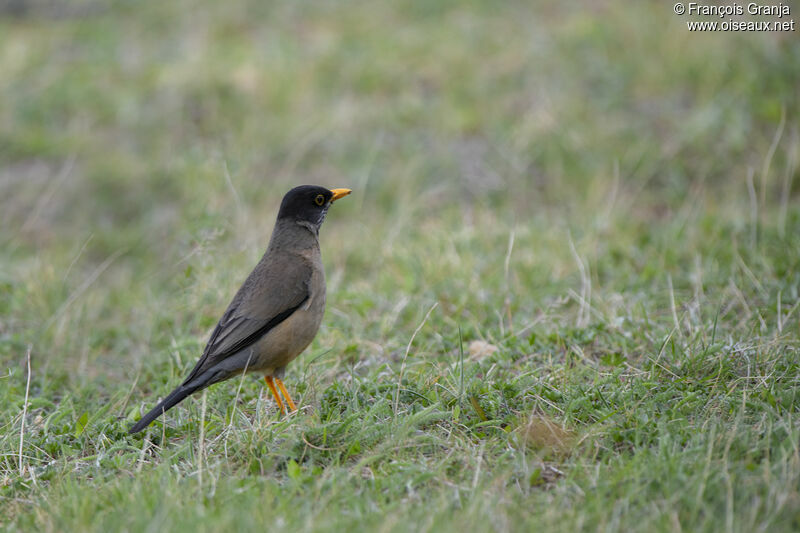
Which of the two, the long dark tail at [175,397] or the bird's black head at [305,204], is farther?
the bird's black head at [305,204]

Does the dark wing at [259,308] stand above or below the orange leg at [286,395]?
above

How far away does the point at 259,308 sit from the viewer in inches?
189

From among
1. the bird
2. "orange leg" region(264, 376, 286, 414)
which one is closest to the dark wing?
the bird

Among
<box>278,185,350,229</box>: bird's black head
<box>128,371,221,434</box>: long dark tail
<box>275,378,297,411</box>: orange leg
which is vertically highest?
<box>278,185,350,229</box>: bird's black head

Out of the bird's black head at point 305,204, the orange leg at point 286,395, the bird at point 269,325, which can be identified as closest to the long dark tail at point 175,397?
the bird at point 269,325

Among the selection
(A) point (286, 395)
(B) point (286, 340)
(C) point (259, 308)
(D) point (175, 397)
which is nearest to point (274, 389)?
(A) point (286, 395)

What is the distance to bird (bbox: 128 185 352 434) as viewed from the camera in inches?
180

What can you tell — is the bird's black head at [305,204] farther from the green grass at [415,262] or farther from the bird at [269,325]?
the green grass at [415,262]

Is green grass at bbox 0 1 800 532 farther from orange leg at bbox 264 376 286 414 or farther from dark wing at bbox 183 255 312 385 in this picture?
dark wing at bbox 183 255 312 385

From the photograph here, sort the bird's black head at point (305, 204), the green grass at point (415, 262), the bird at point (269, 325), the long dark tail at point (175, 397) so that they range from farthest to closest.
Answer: the bird's black head at point (305, 204)
the bird at point (269, 325)
the long dark tail at point (175, 397)
the green grass at point (415, 262)

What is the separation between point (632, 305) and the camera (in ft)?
18.9

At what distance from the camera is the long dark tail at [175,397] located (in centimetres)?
430

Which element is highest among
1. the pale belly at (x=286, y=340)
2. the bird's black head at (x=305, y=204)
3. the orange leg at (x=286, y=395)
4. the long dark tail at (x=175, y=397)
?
the bird's black head at (x=305, y=204)

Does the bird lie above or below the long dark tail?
above
